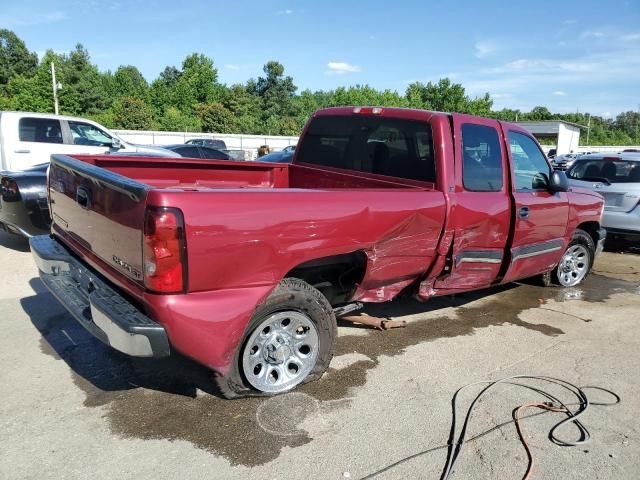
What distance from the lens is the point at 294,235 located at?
3127 mm

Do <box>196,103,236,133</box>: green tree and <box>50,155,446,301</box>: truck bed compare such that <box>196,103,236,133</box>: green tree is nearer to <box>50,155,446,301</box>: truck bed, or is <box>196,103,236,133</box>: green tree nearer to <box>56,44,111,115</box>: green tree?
<box>56,44,111,115</box>: green tree

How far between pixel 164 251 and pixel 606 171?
8.53 metres

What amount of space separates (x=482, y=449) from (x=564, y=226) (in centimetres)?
359

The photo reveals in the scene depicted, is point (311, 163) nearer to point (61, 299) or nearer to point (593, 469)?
point (61, 299)

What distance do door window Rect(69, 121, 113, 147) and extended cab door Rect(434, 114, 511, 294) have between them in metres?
8.77

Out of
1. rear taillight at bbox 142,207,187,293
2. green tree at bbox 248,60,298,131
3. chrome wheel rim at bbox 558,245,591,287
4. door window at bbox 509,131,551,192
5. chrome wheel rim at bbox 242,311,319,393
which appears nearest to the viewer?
rear taillight at bbox 142,207,187,293

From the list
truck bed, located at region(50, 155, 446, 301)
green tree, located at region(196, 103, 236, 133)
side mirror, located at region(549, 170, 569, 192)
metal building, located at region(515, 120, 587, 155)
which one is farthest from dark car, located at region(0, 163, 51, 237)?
green tree, located at region(196, 103, 236, 133)

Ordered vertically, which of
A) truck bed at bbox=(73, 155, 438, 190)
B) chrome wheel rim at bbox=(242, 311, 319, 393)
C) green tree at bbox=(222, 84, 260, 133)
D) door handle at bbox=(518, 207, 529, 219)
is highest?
green tree at bbox=(222, 84, 260, 133)

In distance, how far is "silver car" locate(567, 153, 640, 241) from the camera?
27.1 ft

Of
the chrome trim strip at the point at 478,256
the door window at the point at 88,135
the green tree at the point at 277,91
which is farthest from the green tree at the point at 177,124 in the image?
the chrome trim strip at the point at 478,256

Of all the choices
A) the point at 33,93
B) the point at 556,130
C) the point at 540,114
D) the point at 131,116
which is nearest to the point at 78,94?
the point at 33,93

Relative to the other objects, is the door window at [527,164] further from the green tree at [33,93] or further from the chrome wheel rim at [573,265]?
the green tree at [33,93]

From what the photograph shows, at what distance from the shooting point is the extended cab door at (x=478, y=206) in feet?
14.1

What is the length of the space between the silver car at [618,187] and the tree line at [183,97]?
47.3 m
